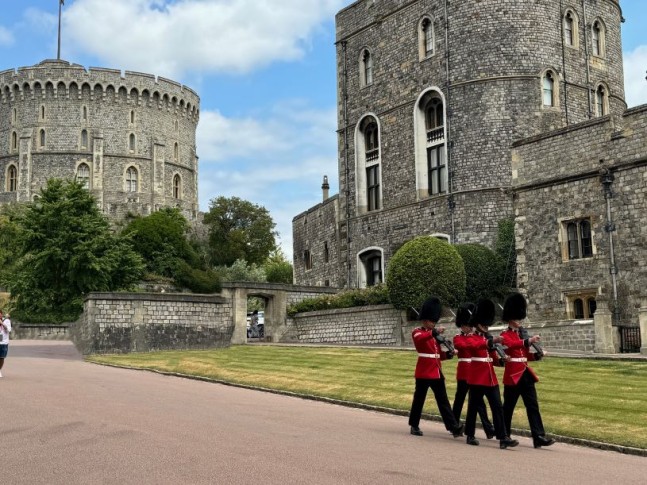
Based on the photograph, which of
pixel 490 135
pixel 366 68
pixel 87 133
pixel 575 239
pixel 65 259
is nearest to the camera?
pixel 575 239

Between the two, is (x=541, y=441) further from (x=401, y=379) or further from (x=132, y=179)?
(x=132, y=179)

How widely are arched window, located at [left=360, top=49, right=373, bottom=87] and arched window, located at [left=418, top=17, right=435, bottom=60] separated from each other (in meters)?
A: 3.69

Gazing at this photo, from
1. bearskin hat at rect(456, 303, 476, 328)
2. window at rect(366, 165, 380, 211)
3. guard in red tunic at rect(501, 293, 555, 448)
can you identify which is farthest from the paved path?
window at rect(366, 165, 380, 211)

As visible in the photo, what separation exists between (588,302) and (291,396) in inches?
553

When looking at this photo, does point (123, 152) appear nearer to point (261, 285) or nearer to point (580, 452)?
point (261, 285)

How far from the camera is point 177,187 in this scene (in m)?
96.5

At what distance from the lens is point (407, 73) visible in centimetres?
3838

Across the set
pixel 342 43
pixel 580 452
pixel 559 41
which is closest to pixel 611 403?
pixel 580 452

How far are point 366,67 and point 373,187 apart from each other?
595 centimetres

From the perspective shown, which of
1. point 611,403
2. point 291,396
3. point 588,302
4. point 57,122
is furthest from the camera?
point 57,122

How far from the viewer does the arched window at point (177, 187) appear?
95938 millimetres

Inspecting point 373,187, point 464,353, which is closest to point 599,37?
point 373,187

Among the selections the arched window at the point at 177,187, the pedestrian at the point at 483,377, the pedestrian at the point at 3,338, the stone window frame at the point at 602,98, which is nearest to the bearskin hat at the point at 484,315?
the pedestrian at the point at 483,377

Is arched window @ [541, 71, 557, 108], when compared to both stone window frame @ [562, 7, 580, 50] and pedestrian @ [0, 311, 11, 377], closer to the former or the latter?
stone window frame @ [562, 7, 580, 50]
